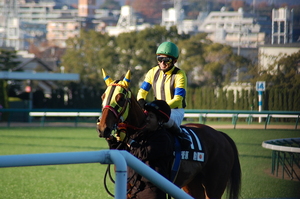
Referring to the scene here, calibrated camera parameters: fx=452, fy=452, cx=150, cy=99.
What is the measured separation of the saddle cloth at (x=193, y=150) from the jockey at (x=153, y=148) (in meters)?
0.22

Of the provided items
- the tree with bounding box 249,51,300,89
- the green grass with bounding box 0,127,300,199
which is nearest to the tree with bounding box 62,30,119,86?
the green grass with bounding box 0,127,300,199

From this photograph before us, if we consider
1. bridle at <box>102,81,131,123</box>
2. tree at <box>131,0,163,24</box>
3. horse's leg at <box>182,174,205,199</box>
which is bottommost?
horse's leg at <box>182,174,205,199</box>

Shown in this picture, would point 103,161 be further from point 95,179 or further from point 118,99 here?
point 95,179

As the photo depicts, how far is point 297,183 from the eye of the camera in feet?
15.5

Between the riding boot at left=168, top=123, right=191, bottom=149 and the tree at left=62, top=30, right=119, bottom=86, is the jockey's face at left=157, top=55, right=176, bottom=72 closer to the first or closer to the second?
the riding boot at left=168, top=123, right=191, bottom=149

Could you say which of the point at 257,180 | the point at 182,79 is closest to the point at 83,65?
the point at 257,180

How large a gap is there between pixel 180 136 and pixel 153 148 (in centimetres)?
49

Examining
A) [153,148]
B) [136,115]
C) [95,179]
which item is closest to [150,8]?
[95,179]

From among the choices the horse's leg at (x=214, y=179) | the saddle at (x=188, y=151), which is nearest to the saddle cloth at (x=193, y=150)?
the saddle at (x=188, y=151)

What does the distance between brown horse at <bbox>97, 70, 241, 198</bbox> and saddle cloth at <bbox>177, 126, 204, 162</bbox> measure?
0.12ft

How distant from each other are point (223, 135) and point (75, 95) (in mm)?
23929

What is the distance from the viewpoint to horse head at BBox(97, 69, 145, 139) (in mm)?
3048

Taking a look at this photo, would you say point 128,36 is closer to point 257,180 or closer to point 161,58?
point 257,180

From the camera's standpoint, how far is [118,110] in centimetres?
316
